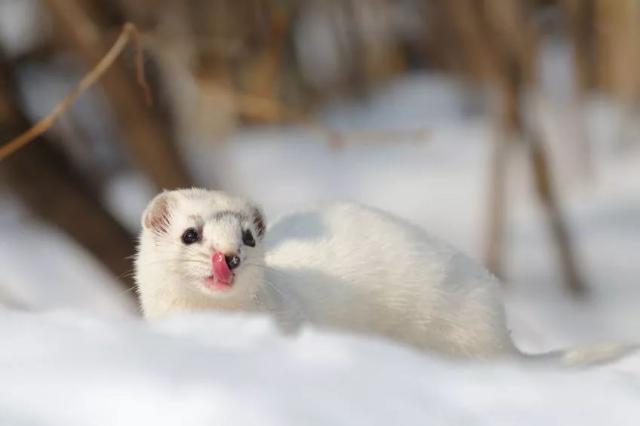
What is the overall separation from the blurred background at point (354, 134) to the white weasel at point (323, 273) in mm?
401

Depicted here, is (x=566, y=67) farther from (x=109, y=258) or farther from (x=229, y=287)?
(x=229, y=287)

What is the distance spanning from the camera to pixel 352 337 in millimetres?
1476

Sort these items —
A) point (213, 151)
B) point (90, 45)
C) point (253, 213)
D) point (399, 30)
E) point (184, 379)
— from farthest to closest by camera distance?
point (399, 30)
point (213, 151)
point (90, 45)
point (253, 213)
point (184, 379)

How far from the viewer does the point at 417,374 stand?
54.7 inches

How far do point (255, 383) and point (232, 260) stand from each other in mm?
772

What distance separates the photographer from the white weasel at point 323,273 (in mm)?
2148

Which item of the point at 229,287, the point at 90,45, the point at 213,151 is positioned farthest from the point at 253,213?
the point at 213,151

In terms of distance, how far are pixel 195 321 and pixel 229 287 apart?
591 mm

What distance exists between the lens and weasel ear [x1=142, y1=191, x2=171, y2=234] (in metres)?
2.23

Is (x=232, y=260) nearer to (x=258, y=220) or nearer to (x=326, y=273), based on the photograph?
(x=258, y=220)

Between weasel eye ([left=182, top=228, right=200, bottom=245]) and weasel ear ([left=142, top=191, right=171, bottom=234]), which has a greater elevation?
weasel ear ([left=142, top=191, right=171, bottom=234])

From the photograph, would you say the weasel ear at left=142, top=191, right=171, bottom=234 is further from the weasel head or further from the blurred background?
the blurred background

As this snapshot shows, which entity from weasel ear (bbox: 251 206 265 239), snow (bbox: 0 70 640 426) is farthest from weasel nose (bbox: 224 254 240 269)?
snow (bbox: 0 70 640 426)

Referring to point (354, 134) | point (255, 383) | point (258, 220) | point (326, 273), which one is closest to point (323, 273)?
point (326, 273)
